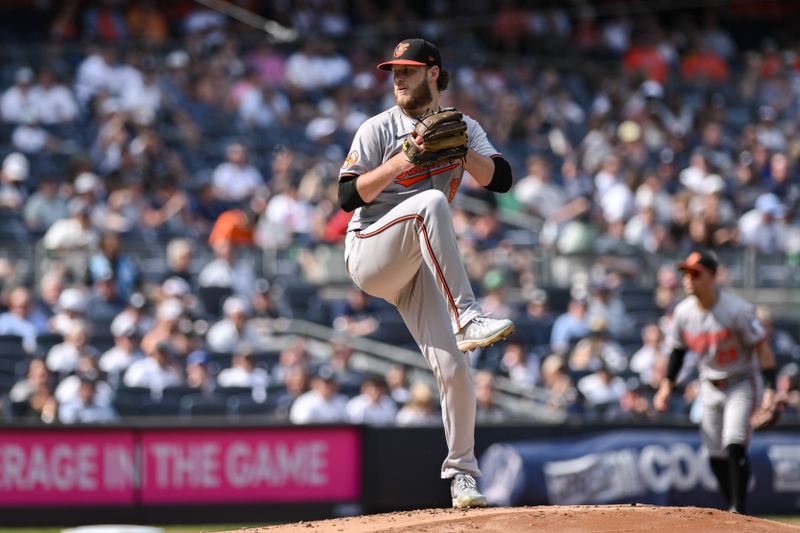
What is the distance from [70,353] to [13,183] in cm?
273

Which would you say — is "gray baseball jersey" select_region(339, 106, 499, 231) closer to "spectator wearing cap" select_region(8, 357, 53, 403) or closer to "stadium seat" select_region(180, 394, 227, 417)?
"stadium seat" select_region(180, 394, 227, 417)

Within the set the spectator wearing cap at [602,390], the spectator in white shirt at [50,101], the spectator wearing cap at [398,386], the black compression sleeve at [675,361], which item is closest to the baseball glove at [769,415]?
the black compression sleeve at [675,361]

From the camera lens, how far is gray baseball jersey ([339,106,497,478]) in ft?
19.6

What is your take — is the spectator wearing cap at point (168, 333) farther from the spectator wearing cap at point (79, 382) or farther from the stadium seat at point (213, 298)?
the spectator wearing cap at point (79, 382)

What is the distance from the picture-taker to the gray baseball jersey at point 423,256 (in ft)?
19.6

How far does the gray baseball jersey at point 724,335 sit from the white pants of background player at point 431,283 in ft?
11.8

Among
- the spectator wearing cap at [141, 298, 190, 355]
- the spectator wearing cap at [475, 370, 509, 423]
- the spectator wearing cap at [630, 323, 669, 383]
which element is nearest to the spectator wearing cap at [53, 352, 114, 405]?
the spectator wearing cap at [141, 298, 190, 355]

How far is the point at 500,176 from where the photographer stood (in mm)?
6188

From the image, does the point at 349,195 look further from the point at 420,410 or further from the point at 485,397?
the point at 485,397

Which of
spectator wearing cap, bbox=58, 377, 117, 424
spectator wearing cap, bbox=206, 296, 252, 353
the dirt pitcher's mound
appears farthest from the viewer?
spectator wearing cap, bbox=206, 296, 252, 353

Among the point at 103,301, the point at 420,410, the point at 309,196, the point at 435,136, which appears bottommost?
the point at 420,410

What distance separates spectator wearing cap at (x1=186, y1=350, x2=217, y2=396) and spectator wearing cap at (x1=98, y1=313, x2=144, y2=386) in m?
0.48

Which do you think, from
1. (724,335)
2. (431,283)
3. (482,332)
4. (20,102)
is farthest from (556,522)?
(20,102)

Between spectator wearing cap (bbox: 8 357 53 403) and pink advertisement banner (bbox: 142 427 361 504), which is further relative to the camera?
spectator wearing cap (bbox: 8 357 53 403)
